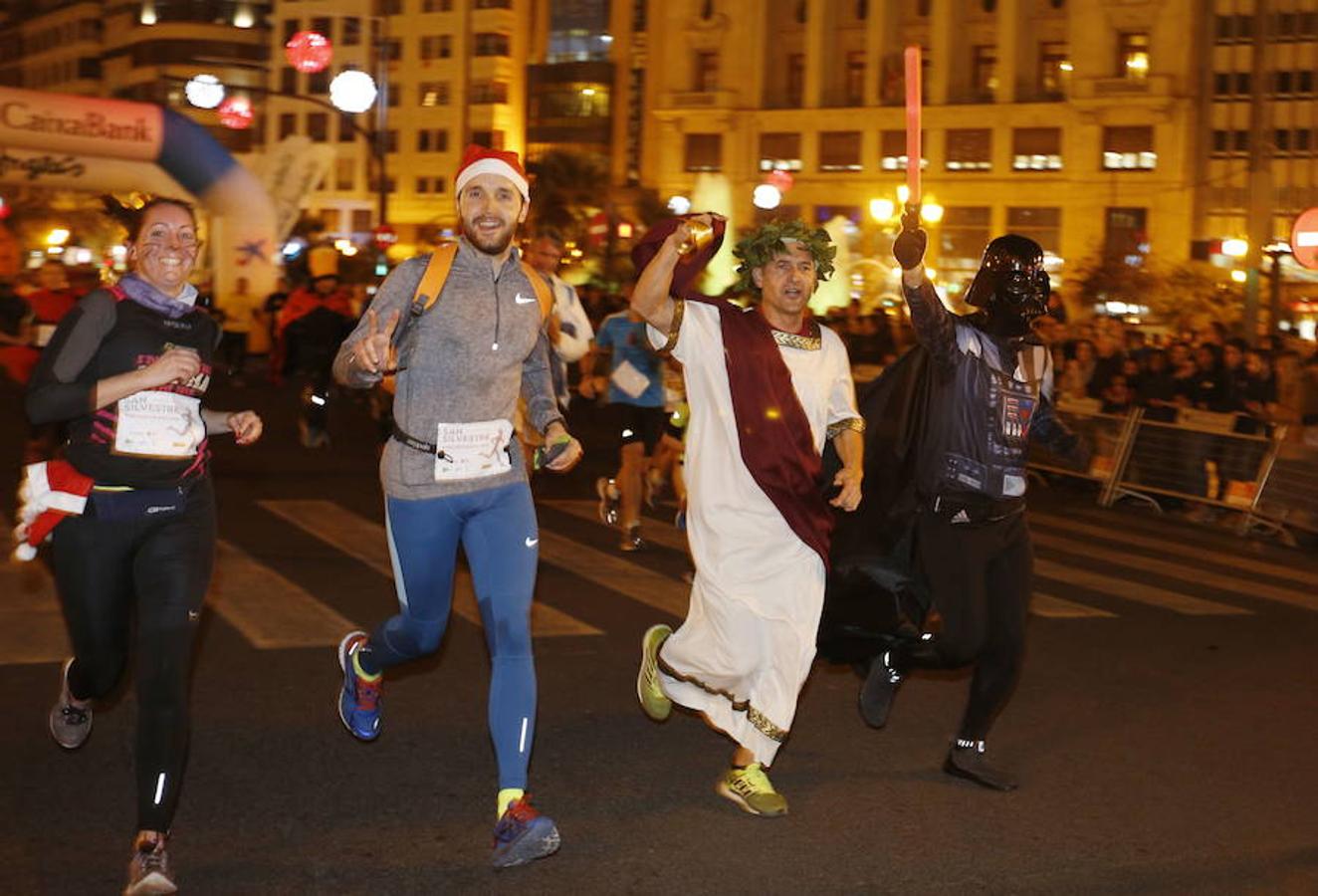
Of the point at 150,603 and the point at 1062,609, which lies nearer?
the point at 150,603

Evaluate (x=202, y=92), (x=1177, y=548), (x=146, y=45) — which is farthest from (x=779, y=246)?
(x=146, y=45)

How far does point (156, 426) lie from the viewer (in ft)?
15.8

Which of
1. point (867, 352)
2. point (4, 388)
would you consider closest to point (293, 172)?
point (4, 388)

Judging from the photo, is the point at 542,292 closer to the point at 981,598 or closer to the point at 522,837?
the point at 522,837

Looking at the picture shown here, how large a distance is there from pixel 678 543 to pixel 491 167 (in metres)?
6.60

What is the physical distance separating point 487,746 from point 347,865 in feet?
4.64

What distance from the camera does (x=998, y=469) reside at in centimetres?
599

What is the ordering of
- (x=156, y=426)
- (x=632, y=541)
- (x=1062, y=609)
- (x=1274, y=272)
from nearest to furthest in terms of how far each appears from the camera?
(x=156, y=426)
(x=1062, y=609)
(x=632, y=541)
(x=1274, y=272)

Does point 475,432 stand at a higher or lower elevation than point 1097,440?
higher

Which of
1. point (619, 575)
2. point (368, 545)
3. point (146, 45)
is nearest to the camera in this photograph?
point (619, 575)

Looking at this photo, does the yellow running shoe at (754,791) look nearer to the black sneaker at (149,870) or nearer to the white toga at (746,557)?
the white toga at (746,557)

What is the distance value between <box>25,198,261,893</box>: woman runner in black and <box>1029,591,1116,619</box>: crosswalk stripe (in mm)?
5927

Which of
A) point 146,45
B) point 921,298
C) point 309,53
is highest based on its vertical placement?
point 146,45

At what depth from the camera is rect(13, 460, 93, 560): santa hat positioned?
4.75m
